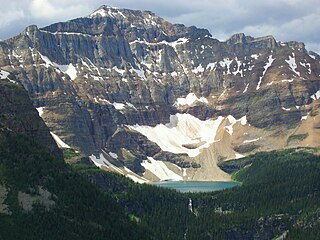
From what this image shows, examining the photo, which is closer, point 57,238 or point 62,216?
point 57,238

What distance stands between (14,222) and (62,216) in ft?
51.2

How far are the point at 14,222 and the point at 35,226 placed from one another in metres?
5.38

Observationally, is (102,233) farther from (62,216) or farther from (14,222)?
(14,222)

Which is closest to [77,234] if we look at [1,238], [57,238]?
[57,238]

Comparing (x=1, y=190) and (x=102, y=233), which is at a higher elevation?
(x=1, y=190)

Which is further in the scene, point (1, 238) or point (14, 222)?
point (14, 222)

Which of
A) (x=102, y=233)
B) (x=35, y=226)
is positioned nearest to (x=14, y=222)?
(x=35, y=226)

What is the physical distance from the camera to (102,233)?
19712cm

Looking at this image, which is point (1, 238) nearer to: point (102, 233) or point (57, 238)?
point (57, 238)

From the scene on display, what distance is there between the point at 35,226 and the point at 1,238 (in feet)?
46.2

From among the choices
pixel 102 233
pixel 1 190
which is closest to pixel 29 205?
pixel 1 190

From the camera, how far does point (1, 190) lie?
198 m

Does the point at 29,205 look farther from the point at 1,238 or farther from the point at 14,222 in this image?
the point at 1,238

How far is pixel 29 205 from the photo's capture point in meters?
197
